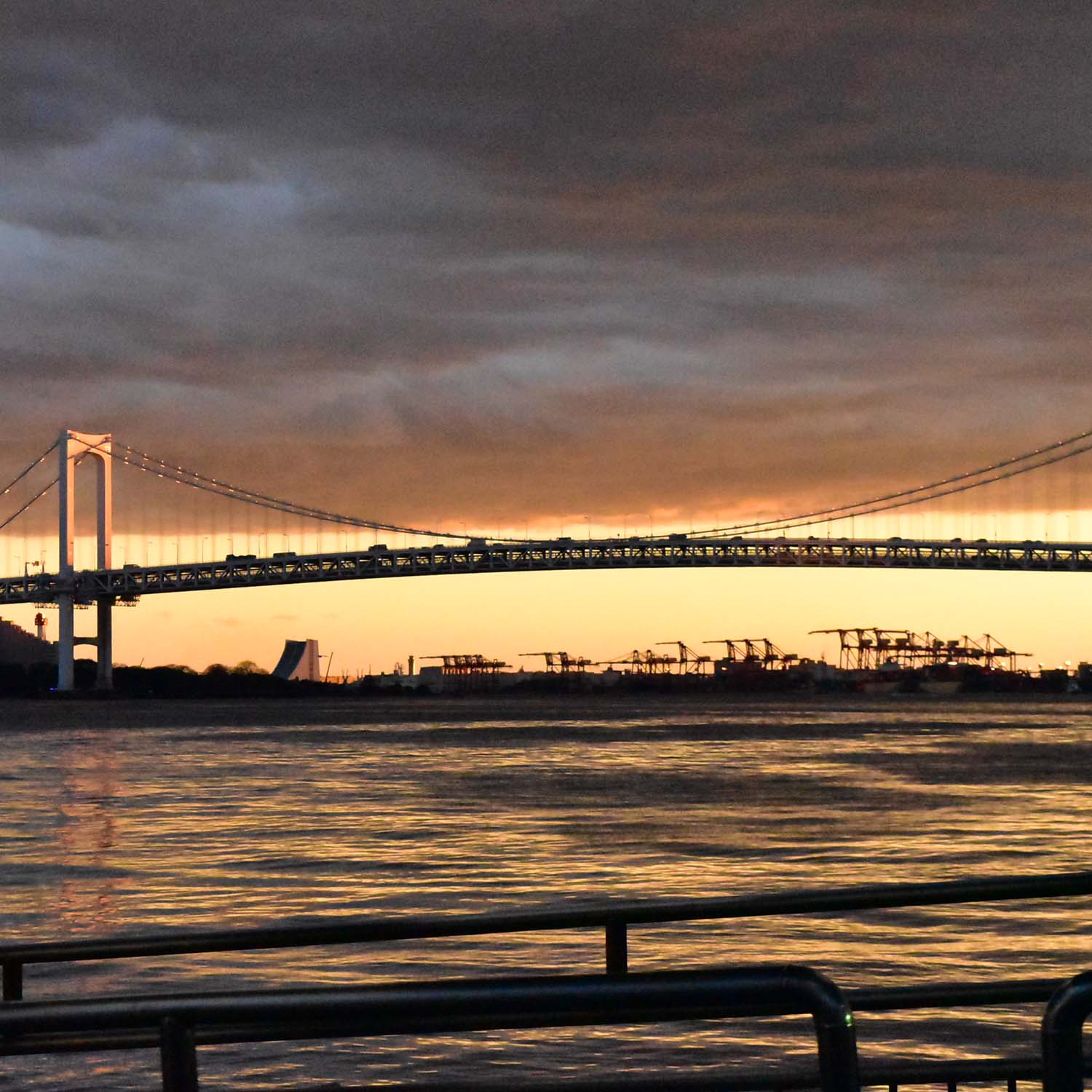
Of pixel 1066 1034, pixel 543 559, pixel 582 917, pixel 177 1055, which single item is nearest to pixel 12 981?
pixel 582 917

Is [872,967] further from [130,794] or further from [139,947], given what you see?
[130,794]

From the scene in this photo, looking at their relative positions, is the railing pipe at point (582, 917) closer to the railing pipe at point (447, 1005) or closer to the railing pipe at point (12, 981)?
the railing pipe at point (12, 981)

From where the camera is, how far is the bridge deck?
7669cm

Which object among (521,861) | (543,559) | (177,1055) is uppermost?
(543,559)

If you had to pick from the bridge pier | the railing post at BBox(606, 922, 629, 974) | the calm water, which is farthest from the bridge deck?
the railing post at BBox(606, 922, 629, 974)

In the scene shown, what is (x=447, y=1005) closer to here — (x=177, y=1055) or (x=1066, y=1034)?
(x=177, y=1055)

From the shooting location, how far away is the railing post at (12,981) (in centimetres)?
435

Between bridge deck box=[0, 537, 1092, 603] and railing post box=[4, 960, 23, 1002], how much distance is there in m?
71.7

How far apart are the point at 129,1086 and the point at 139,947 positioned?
138 inches

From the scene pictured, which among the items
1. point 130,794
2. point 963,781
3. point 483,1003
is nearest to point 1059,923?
point 483,1003

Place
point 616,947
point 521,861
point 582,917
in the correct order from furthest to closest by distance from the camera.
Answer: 1. point 521,861
2. point 616,947
3. point 582,917

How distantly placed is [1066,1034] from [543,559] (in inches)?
2936

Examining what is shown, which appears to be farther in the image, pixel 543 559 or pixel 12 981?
pixel 543 559

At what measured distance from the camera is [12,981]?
4.40 metres
